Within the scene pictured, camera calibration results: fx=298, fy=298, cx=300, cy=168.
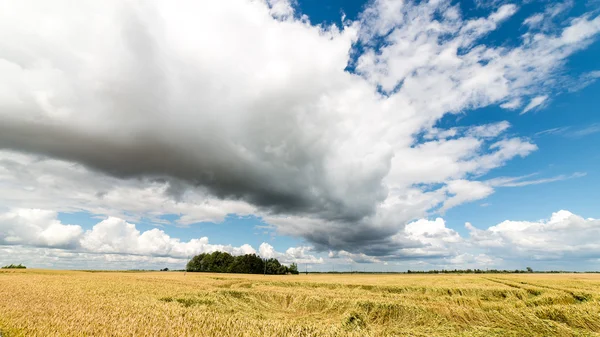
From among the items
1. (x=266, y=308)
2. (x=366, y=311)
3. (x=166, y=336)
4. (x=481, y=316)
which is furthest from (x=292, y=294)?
(x=166, y=336)

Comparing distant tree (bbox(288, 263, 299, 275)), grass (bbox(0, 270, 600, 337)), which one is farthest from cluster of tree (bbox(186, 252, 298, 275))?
grass (bbox(0, 270, 600, 337))

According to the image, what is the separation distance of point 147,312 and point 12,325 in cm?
466

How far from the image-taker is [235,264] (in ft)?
440

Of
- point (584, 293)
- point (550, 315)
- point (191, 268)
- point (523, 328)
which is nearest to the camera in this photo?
point (523, 328)

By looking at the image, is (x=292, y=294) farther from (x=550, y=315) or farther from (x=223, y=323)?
(x=550, y=315)

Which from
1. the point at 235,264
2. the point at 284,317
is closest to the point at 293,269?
the point at 235,264

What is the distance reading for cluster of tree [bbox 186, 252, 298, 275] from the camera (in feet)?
438

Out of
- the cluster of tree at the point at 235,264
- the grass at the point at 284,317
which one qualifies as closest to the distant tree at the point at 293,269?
the cluster of tree at the point at 235,264

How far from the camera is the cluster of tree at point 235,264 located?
133 metres

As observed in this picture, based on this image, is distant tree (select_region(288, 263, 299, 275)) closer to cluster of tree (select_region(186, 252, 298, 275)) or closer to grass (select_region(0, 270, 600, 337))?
cluster of tree (select_region(186, 252, 298, 275))

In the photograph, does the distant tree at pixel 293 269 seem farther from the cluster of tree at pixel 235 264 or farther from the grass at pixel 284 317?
the grass at pixel 284 317

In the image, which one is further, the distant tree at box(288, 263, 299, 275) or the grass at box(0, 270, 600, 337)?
the distant tree at box(288, 263, 299, 275)

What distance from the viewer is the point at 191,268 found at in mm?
151625

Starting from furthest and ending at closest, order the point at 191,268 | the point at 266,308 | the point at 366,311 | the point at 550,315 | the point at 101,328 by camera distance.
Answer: the point at 191,268 < the point at 266,308 < the point at 366,311 < the point at 550,315 < the point at 101,328
